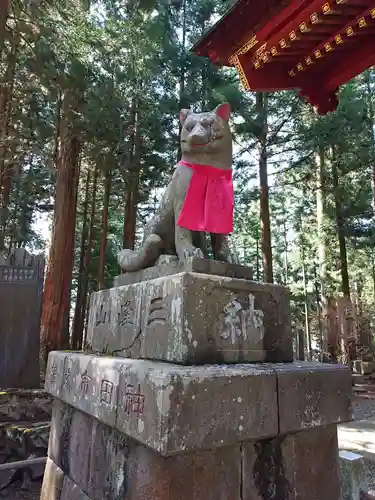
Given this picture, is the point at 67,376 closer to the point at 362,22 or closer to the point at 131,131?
the point at 362,22

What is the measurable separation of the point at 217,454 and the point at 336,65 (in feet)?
13.9

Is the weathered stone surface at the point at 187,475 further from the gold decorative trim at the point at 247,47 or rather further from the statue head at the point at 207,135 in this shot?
the gold decorative trim at the point at 247,47

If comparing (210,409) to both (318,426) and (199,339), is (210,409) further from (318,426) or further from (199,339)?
(318,426)

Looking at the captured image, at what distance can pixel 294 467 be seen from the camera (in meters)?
1.94

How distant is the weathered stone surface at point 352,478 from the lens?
3.02 meters

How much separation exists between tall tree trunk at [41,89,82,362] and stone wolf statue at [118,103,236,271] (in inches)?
259

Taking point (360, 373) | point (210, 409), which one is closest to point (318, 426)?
point (210, 409)

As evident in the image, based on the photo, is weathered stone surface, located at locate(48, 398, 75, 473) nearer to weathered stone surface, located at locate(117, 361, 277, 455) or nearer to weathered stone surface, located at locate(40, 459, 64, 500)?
weathered stone surface, located at locate(40, 459, 64, 500)

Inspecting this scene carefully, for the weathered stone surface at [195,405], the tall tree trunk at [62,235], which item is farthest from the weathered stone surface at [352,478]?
the tall tree trunk at [62,235]

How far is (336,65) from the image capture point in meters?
4.29

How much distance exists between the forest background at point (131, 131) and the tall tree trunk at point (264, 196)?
0.12 feet

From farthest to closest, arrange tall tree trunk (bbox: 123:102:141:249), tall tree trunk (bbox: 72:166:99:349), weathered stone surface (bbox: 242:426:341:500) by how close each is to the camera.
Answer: tall tree trunk (bbox: 72:166:99:349), tall tree trunk (bbox: 123:102:141:249), weathered stone surface (bbox: 242:426:341:500)

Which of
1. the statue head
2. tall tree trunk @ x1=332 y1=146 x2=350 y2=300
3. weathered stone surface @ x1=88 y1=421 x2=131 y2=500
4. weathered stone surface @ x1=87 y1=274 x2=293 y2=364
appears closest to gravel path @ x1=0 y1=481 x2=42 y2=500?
weathered stone surface @ x1=88 y1=421 x2=131 y2=500

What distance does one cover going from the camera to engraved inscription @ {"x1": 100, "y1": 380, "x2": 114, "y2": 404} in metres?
1.96
